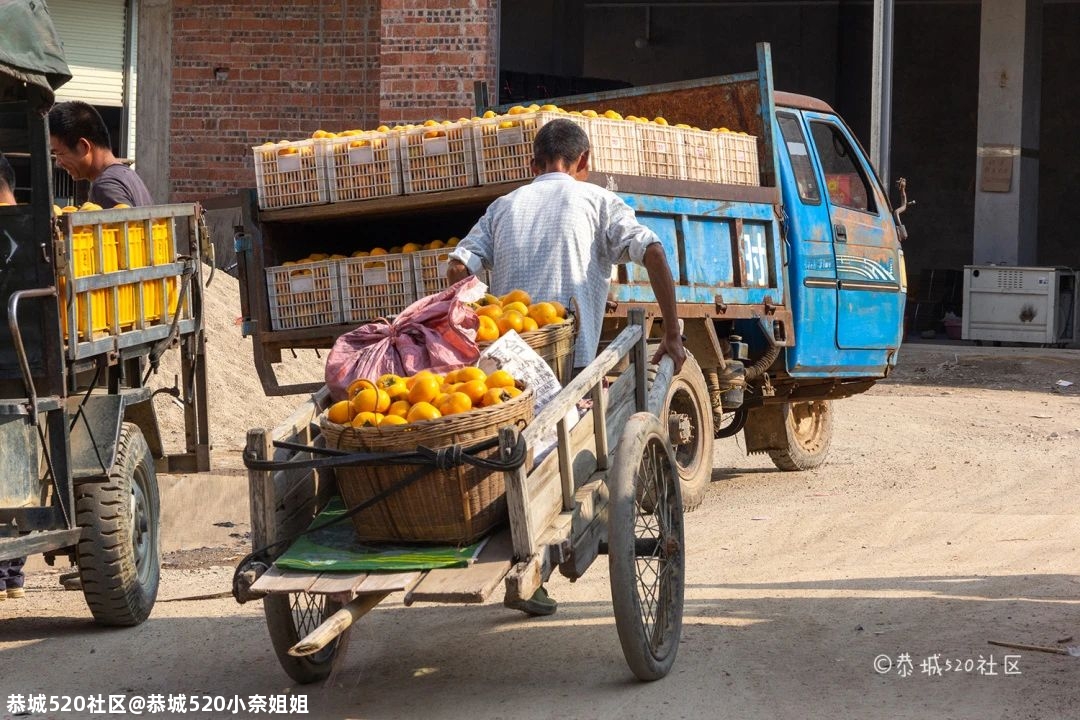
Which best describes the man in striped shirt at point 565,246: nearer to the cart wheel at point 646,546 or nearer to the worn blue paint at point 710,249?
the cart wheel at point 646,546

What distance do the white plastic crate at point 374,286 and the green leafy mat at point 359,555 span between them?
10.2ft

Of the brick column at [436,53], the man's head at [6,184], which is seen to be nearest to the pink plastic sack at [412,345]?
the man's head at [6,184]

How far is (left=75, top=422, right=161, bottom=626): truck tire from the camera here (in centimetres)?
602

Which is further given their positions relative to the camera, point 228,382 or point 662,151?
point 228,382

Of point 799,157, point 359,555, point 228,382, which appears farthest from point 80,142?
point 228,382

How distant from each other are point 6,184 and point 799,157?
5026 millimetres

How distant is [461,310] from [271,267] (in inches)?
127

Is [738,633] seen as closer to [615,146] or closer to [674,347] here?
[674,347]

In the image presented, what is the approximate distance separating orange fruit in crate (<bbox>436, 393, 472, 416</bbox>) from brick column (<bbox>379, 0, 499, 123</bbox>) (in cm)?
978

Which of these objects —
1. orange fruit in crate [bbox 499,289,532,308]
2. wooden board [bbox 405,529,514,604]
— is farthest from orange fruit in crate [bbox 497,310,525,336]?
wooden board [bbox 405,529,514,604]

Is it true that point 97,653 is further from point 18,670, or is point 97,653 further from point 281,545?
point 281,545

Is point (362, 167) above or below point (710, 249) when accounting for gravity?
above

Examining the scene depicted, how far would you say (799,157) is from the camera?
364 inches

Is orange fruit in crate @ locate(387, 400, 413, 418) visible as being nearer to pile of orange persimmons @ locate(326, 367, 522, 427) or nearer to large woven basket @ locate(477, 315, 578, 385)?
pile of orange persimmons @ locate(326, 367, 522, 427)
